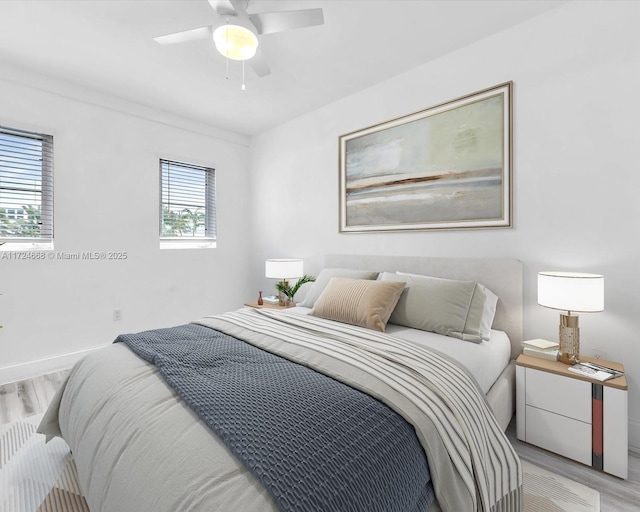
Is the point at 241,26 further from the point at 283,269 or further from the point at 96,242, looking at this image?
the point at 96,242

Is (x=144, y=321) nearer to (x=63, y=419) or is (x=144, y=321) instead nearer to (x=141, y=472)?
(x=63, y=419)

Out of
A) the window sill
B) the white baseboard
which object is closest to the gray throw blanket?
the white baseboard

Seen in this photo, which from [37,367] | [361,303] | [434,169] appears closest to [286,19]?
[434,169]

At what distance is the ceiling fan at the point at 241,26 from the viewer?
1.83 meters

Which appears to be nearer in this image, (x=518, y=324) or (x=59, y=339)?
(x=518, y=324)

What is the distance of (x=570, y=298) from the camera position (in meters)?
1.79

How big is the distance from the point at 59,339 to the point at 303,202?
8.90 feet

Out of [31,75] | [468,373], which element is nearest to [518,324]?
[468,373]

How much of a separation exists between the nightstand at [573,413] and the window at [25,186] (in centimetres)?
A: 395

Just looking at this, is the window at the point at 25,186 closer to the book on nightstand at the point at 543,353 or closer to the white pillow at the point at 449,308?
the white pillow at the point at 449,308

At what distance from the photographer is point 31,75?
113 inches

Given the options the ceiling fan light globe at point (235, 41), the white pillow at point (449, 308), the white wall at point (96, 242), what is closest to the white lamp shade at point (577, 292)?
the white pillow at point (449, 308)

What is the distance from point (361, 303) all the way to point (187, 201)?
2769 mm

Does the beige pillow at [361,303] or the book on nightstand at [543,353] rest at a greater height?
the beige pillow at [361,303]
